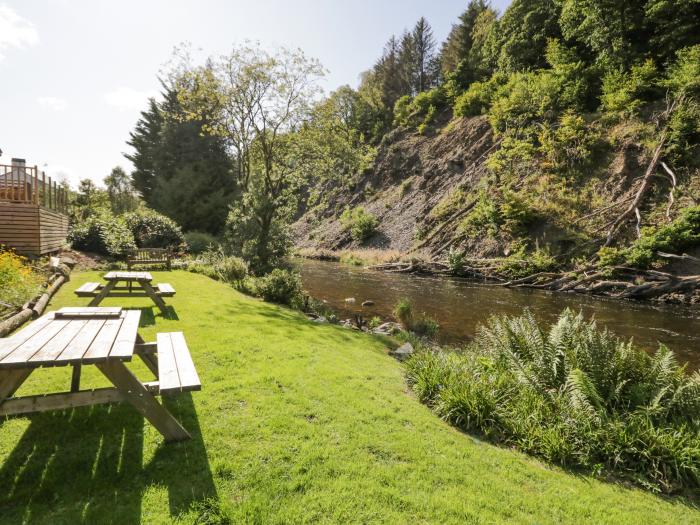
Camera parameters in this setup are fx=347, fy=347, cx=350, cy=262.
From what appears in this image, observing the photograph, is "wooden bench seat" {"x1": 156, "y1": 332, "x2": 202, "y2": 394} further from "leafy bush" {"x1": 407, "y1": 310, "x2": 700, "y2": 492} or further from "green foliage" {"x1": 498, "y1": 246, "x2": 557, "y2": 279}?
"green foliage" {"x1": 498, "y1": 246, "x2": 557, "y2": 279}

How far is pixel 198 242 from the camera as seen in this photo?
2434cm

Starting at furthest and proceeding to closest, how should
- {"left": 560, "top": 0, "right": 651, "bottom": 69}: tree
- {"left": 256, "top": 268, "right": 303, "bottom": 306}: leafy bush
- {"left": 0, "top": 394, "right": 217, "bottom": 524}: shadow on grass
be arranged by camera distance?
{"left": 560, "top": 0, "right": 651, "bottom": 69}: tree → {"left": 256, "top": 268, "right": 303, "bottom": 306}: leafy bush → {"left": 0, "top": 394, "right": 217, "bottom": 524}: shadow on grass

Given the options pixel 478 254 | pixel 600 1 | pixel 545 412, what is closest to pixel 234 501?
pixel 545 412

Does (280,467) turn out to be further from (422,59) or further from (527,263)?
(422,59)

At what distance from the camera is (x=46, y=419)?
13.0ft

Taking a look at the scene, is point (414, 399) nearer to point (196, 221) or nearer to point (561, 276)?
point (561, 276)

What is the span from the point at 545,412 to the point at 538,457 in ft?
3.15

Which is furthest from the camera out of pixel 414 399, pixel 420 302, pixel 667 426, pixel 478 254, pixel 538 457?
pixel 478 254

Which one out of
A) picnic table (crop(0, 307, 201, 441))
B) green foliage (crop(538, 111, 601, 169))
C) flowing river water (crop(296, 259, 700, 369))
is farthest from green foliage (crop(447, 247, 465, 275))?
picnic table (crop(0, 307, 201, 441))

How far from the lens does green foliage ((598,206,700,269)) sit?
52.6 ft

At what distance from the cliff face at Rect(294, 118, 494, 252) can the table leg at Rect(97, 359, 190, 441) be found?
90.6ft

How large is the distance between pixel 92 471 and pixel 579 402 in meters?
6.25

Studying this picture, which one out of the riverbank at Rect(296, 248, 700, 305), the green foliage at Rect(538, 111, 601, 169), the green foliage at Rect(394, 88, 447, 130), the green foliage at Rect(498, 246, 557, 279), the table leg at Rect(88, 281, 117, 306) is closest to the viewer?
the table leg at Rect(88, 281, 117, 306)

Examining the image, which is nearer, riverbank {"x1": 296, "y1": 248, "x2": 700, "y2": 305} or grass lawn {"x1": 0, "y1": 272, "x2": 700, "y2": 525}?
grass lawn {"x1": 0, "y1": 272, "x2": 700, "y2": 525}
